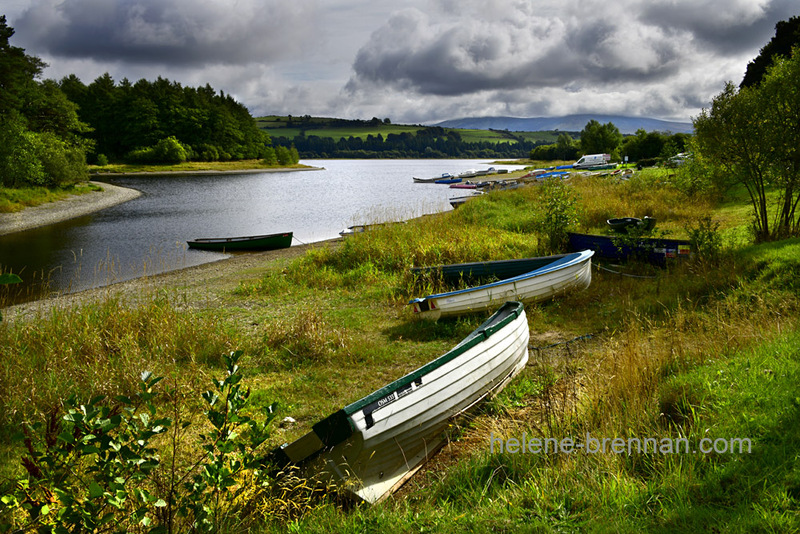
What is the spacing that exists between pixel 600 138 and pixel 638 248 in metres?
86.5

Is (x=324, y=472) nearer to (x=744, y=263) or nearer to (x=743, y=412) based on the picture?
(x=743, y=412)

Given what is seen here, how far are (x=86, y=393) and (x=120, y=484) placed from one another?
15.2 ft

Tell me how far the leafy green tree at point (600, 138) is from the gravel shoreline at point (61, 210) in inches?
2996

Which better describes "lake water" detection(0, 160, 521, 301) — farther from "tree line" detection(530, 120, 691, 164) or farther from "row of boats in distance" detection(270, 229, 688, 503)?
"tree line" detection(530, 120, 691, 164)

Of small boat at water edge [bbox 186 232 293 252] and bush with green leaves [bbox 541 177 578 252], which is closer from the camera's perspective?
bush with green leaves [bbox 541 177 578 252]

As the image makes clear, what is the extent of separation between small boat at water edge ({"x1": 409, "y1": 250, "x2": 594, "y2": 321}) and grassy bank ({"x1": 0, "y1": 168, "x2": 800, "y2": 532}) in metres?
0.33

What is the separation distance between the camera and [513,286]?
11195mm

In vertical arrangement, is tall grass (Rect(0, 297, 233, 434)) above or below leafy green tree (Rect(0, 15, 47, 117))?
below

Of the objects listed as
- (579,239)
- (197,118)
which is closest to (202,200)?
(579,239)

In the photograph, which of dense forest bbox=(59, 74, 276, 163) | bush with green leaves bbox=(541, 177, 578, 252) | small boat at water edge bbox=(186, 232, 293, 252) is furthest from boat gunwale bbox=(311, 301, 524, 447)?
dense forest bbox=(59, 74, 276, 163)

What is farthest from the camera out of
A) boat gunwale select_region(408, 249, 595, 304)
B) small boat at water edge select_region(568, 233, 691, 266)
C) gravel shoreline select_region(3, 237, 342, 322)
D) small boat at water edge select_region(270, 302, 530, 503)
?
gravel shoreline select_region(3, 237, 342, 322)

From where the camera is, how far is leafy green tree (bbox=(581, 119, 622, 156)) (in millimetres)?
91312

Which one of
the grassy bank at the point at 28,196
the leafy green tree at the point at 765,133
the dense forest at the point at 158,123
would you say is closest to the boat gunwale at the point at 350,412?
the leafy green tree at the point at 765,133

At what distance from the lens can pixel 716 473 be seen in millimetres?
4027
